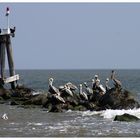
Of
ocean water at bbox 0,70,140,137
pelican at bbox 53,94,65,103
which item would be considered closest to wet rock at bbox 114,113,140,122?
ocean water at bbox 0,70,140,137

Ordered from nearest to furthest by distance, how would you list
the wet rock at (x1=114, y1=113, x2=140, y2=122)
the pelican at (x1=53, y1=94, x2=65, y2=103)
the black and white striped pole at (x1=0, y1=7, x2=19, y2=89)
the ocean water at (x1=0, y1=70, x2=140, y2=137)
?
the ocean water at (x1=0, y1=70, x2=140, y2=137)
the wet rock at (x1=114, y1=113, x2=140, y2=122)
the pelican at (x1=53, y1=94, x2=65, y2=103)
the black and white striped pole at (x1=0, y1=7, x2=19, y2=89)

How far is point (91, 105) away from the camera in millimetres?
32969

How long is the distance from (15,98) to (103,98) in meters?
10.1

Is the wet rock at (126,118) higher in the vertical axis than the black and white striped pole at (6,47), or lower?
lower

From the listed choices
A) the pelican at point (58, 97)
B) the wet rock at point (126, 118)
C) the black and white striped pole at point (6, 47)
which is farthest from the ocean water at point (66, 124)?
the black and white striped pole at point (6, 47)

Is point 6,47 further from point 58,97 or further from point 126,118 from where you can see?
point 126,118

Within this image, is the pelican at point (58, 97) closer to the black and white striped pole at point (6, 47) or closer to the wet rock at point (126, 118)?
the wet rock at point (126, 118)

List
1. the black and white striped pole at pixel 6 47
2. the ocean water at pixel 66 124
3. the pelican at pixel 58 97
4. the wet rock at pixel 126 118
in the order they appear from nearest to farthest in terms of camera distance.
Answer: the ocean water at pixel 66 124, the wet rock at pixel 126 118, the pelican at pixel 58 97, the black and white striped pole at pixel 6 47

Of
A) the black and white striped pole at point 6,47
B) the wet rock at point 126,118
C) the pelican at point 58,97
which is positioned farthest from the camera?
the black and white striped pole at point 6,47

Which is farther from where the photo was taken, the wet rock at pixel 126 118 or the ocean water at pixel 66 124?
the wet rock at pixel 126 118

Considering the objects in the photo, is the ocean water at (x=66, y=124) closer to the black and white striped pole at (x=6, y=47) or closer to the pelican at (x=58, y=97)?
the pelican at (x=58, y=97)

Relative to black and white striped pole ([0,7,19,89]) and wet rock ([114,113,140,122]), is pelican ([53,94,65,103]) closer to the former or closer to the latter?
wet rock ([114,113,140,122])

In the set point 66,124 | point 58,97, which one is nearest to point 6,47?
point 58,97

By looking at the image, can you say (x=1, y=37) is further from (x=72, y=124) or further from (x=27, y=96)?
(x=72, y=124)
